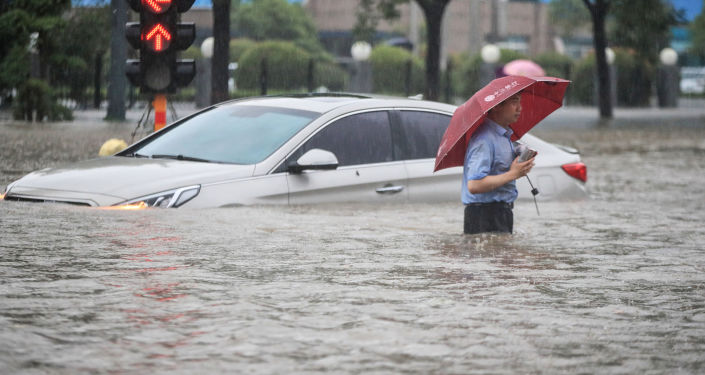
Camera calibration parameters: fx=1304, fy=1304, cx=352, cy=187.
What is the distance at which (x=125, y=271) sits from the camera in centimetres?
734

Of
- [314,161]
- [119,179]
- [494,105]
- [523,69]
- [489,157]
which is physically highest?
[494,105]

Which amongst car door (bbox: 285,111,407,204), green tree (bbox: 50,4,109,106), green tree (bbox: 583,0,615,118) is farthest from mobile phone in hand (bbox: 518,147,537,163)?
green tree (bbox: 583,0,615,118)

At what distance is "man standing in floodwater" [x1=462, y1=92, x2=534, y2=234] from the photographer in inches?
336

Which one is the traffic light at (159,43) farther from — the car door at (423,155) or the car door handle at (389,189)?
the car door handle at (389,189)

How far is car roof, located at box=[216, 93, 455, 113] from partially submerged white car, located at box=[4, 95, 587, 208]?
1 centimetres

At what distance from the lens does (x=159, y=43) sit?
46.2ft

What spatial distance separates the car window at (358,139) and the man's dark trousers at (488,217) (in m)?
1.70

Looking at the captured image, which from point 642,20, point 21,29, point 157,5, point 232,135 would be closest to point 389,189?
point 232,135

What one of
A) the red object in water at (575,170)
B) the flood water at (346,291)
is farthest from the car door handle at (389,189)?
the red object in water at (575,170)

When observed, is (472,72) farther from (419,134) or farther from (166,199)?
(166,199)

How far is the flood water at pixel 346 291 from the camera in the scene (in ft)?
Answer: 17.3

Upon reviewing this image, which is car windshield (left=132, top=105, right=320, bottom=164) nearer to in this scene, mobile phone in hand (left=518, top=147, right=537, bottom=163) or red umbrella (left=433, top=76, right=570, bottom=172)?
red umbrella (left=433, top=76, right=570, bottom=172)

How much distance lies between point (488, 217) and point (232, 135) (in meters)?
2.46

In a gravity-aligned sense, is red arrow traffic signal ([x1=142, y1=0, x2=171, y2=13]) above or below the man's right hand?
above
